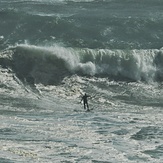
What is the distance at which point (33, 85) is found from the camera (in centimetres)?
2739

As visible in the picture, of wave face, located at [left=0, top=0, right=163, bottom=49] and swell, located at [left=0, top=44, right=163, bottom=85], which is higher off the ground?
wave face, located at [left=0, top=0, right=163, bottom=49]

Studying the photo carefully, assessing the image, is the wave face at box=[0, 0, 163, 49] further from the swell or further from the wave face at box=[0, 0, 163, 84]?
the swell

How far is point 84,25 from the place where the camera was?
125 feet

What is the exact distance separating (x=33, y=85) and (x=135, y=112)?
20.8ft

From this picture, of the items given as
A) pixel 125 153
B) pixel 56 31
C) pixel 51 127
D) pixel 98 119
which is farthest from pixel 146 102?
pixel 56 31

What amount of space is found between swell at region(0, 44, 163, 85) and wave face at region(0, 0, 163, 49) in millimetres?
1615

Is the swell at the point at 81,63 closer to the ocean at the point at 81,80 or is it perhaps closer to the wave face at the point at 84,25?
the ocean at the point at 81,80

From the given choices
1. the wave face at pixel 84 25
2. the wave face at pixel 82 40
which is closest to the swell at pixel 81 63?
the wave face at pixel 82 40

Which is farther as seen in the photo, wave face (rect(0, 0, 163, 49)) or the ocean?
wave face (rect(0, 0, 163, 49))

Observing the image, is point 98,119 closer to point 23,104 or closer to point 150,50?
point 23,104

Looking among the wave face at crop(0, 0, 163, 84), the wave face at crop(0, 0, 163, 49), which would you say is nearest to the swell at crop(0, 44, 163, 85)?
the wave face at crop(0, 0, 163, 84)

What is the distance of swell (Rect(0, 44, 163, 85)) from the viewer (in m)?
29.6

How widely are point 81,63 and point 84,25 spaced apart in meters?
7.46

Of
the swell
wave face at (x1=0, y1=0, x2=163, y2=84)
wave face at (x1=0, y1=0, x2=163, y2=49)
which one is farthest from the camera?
wave face at (x1=0, y1=0, x2=163, y2=49)
